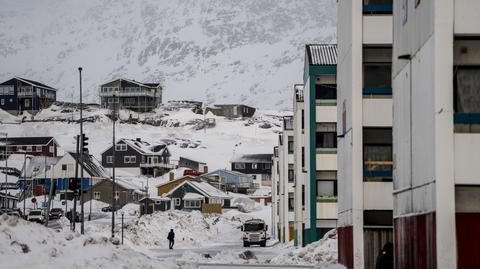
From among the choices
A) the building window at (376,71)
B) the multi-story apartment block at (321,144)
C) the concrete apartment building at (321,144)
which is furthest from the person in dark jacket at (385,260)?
the multi-story apartment block at (321,144)

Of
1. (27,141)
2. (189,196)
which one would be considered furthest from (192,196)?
(27,141)

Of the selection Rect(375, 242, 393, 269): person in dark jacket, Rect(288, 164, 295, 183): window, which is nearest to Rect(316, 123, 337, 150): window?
Rect(288, 164, 295, 183): window

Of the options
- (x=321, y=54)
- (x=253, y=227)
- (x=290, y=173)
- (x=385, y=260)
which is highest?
(x=321, y=54)

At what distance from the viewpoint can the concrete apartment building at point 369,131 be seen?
118ft

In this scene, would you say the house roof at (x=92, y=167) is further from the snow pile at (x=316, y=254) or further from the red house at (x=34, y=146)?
the snow pile at (x=316, y=254)

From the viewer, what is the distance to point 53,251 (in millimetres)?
26172

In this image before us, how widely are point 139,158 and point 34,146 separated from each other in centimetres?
2299

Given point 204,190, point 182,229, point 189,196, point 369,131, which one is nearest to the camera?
point 369,131

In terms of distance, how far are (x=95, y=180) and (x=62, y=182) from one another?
212 inches

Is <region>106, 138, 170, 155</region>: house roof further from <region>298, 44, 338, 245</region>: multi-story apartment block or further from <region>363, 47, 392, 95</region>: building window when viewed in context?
<region>363, 47, 392, 95</region>: building window

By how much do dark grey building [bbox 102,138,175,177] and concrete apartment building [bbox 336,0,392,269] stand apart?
149 metres

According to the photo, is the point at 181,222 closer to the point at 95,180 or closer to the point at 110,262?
the point at 95,180

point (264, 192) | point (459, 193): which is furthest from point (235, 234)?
point (459, 193)

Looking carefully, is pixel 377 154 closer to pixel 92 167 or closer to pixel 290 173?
pixel 290 173
